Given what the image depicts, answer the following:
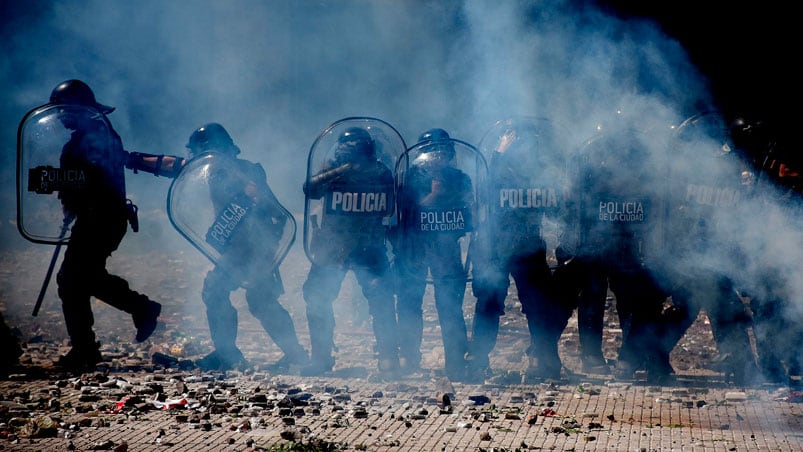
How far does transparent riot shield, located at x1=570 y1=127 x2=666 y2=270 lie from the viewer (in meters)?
7.03

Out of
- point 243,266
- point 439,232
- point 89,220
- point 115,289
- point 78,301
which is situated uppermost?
point 89,220

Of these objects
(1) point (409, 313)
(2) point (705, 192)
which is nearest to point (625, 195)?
(2) point (705, 192)

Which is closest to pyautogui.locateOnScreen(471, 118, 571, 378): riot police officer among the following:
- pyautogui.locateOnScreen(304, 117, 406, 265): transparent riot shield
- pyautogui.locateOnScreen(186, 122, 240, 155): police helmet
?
pyautogui.locateOnScreen(304, 117, 406, 265): transparent riot shield

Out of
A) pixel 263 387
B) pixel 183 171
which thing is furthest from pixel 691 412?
pixel 183 171

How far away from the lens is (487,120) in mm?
12164

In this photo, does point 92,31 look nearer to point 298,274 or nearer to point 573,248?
point 298,274

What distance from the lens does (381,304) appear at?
23.7ft

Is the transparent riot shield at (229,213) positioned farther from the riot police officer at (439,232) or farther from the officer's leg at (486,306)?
the officer's leg at (486,306)

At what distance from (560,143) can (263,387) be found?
3.00m

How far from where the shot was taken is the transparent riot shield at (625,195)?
7.03 meters

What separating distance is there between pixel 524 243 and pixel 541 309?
1.78 feet

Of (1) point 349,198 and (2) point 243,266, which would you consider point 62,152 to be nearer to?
(2) point 243,266

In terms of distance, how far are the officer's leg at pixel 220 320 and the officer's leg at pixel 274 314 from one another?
0.59 feet

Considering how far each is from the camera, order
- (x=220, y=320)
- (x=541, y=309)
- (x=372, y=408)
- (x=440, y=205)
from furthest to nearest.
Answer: (x=220, y=320) < (x=541, y=309) < (x=440, y=205) < (x=372, y=408)
